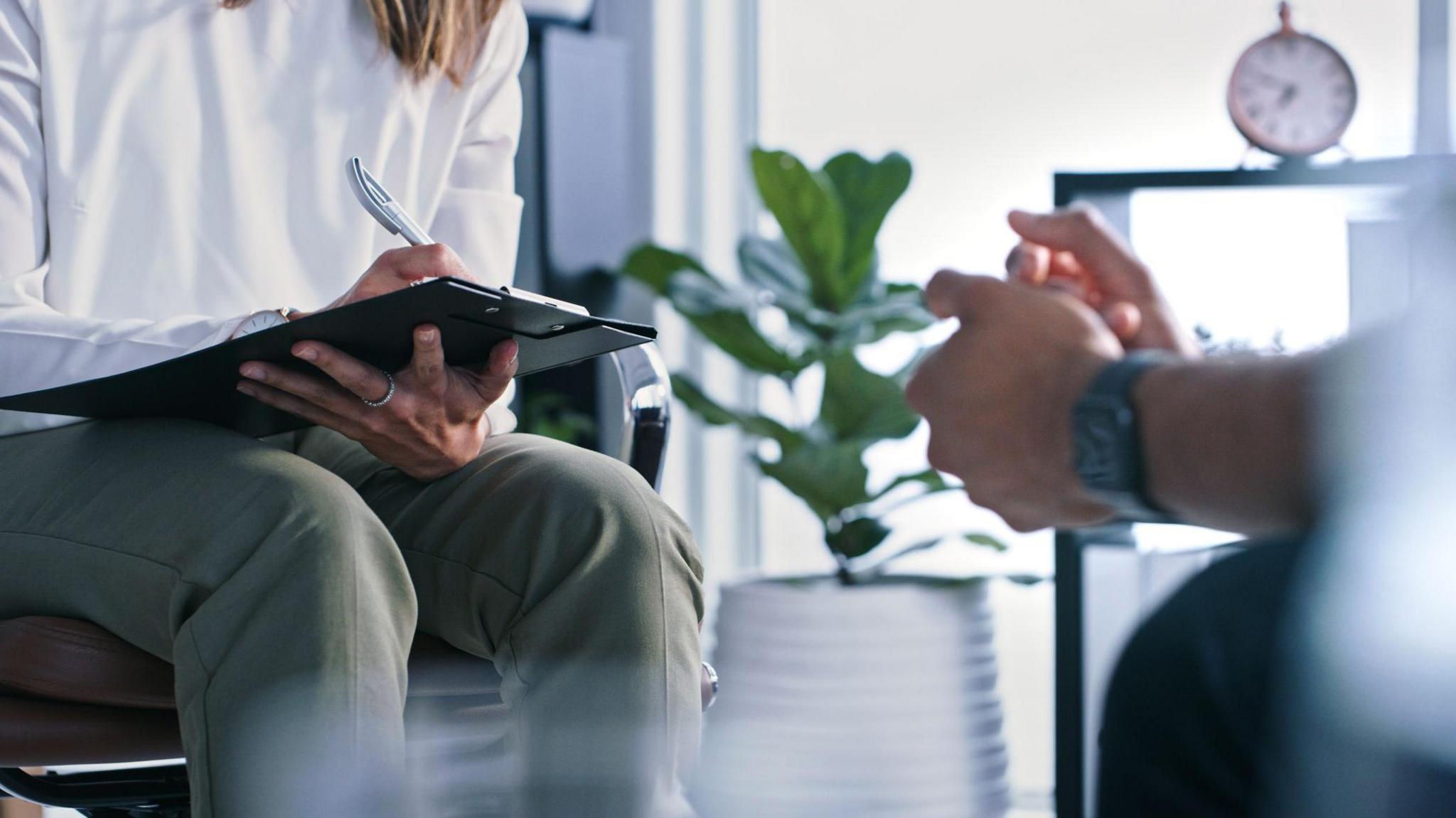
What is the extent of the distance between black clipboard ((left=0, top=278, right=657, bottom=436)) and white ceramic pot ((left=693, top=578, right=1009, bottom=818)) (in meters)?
1.25

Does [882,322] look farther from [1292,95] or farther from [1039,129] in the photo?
[1292,95]

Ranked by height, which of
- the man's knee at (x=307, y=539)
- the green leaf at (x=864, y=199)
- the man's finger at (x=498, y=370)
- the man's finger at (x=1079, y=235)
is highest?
the green leaf at (x=864, y=199)

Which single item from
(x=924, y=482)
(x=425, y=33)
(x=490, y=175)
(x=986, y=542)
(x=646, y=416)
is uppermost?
(x=425, y=33)

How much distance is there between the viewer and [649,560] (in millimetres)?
898

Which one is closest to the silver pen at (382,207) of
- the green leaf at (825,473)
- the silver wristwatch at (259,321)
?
the silver wristwatch at (259,321)

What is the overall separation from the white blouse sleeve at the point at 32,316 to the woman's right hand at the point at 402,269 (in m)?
0.10

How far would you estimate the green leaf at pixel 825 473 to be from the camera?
2.15m

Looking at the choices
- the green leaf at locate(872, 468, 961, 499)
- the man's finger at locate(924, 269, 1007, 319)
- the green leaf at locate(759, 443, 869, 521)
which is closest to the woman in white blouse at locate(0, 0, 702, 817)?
the man's finger at locate(924, 269, 1007, 319)

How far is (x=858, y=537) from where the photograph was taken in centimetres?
227

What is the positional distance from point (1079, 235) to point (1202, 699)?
28cm

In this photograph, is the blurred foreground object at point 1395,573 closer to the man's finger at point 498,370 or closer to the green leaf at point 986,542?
the man's finger at point 498,370

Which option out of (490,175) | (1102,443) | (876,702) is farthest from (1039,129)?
(1102,443)

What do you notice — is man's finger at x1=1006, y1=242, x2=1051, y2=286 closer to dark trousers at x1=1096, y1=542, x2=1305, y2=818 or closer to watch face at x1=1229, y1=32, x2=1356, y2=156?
dark trousers at x1=1096, y1=542, x2=1305, y2=818

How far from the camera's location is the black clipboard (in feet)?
2.63
